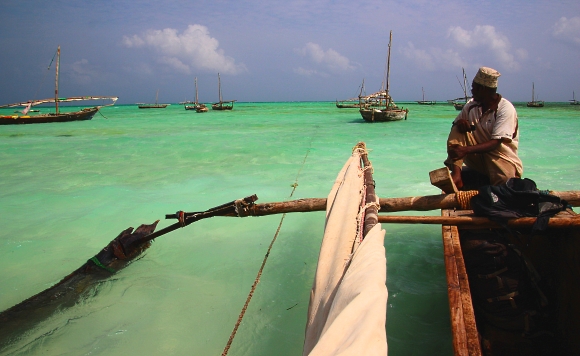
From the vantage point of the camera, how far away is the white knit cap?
285 centimetres

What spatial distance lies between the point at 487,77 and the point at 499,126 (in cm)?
43

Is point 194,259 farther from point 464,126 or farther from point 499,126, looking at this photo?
point 499,126

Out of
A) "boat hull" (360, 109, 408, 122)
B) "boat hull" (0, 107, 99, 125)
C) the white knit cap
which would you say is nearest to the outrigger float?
the white knit cap

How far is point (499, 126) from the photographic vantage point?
9.64 feet

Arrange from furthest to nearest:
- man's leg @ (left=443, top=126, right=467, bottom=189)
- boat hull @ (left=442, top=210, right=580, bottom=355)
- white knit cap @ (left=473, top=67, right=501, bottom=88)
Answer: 1. man's leg @ (left=443, top=126, right=467, bottom=189)
2. white knit cap @ (left=473, top=67, right=501, bottom=88)
3. boat hull @ (left=442, top=210, right=580, bottom=355)

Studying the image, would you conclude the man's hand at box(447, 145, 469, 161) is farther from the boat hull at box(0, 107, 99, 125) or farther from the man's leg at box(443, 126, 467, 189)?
the boat hull at box(0, 107, 99, 125)

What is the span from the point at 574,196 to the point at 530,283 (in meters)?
1.02

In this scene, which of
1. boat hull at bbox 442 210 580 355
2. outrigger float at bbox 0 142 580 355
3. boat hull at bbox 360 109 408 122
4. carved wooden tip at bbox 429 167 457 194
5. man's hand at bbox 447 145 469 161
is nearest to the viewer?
outrigger float at bbox 0 142 580 355

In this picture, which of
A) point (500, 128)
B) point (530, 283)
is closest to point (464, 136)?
point (500, 128)

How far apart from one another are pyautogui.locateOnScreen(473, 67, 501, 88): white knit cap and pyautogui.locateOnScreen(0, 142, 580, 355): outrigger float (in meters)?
0.95

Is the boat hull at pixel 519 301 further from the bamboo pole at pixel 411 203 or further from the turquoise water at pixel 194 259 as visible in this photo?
the turquoise water at pixel 194 259

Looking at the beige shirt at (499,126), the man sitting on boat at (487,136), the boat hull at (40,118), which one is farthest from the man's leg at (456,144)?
the boat hull at (40,118)

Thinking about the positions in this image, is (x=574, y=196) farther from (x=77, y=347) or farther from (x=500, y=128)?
(x=77, y=347)

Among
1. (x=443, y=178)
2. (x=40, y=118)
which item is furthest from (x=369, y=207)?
(x=40, y=118)
